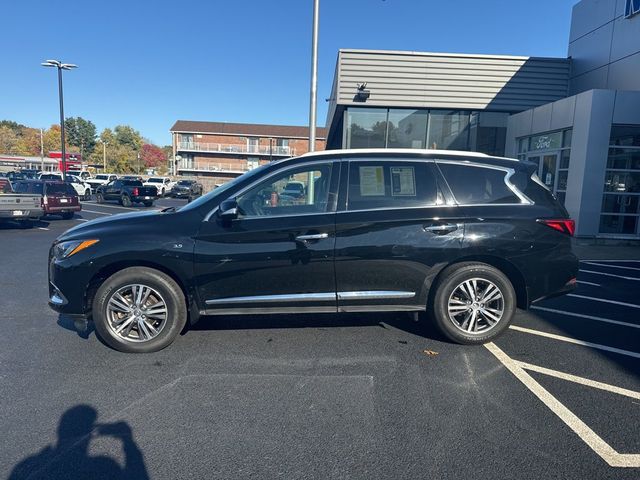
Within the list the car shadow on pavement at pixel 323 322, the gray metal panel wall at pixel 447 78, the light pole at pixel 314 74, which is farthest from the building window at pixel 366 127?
the car shadow on pavement at pixel 323 322

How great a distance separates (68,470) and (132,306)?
1.80 meters

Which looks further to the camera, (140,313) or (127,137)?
(127,137)

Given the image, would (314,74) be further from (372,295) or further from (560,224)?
(372,295)

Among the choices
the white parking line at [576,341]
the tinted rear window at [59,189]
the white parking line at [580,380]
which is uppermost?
the tinted rear window at [59,189]

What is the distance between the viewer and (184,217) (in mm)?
4156

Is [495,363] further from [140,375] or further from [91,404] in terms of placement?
[91,404]

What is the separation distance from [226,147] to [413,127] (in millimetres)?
51866

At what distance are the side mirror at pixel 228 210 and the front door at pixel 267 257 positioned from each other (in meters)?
0.07

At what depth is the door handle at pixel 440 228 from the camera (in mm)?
4258

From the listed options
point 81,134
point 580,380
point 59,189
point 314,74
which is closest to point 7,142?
point 81,134

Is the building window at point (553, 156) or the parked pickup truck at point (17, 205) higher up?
the building window at point (553, 156)

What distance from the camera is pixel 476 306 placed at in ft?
14.4

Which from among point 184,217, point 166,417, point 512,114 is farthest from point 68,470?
point 512,114

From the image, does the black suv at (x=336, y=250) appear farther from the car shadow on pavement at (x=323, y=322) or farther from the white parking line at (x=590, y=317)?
the white parking line at (x=590, y=317)
